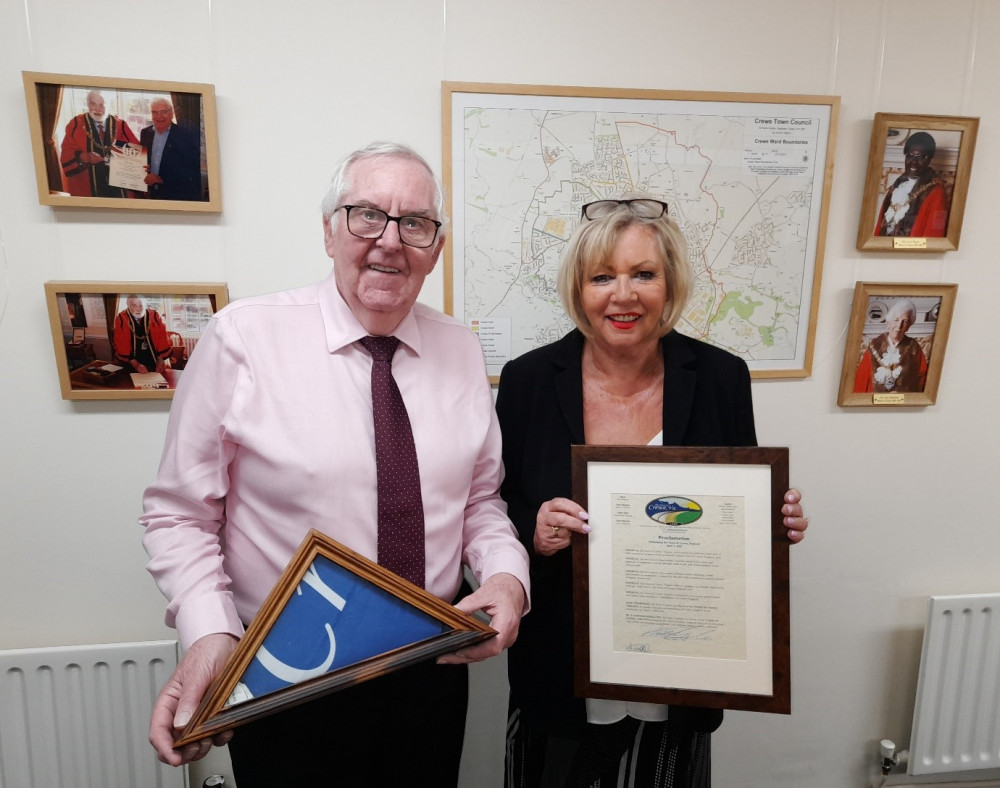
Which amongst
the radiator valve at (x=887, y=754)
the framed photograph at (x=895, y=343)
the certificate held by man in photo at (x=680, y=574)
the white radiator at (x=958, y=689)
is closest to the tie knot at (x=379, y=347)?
the certificate held by man in photo at (x=680, y=574)

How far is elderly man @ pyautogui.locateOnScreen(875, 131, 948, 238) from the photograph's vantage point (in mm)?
1814

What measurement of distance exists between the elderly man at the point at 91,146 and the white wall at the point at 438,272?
0.28 feet

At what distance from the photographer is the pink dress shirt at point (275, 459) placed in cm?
108

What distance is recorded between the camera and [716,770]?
217cm

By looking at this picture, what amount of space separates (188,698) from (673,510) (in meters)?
0.88

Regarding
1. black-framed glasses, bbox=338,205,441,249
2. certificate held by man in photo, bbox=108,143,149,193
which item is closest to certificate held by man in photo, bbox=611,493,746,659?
black-framed glasses, bbox=338,205,441,249

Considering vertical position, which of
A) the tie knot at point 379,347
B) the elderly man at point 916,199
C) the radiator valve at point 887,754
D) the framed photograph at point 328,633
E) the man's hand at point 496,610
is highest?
the elderly man at point 916,199

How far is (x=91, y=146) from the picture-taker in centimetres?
155

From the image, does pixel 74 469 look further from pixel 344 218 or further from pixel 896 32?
pixel 896 32

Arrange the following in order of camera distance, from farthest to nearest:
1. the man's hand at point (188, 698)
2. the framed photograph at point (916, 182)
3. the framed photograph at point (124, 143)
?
the framed photograph at point (916, 182)
the framed photograph at point (124, 143)
the man's hand at point (188, 698)

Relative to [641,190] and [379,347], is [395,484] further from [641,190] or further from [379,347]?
[641,190]

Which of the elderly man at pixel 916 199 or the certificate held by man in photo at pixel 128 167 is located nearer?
the certificate held by man in photo at pixel 128 167

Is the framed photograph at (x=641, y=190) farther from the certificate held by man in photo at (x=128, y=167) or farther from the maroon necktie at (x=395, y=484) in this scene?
the certificate held by man in photo at (x=128, y=167)

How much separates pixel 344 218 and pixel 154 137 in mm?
850
